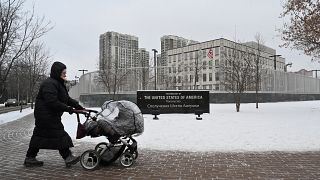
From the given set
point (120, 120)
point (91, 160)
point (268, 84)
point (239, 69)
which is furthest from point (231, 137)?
point (268, 84)

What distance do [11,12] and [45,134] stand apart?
14494 millimetres

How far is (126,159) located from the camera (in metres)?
7.00

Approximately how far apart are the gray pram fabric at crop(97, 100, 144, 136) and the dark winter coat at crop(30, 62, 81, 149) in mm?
658

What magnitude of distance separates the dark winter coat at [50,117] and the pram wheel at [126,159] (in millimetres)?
979

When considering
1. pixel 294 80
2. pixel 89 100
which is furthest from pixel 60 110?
pixel 294 80

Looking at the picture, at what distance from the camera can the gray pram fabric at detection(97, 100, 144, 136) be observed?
6.67 meters

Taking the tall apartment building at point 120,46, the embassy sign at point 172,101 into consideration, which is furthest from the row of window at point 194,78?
the embassy sign at point 172,101

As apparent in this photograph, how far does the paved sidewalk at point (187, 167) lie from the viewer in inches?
247

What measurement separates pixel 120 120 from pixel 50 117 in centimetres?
125

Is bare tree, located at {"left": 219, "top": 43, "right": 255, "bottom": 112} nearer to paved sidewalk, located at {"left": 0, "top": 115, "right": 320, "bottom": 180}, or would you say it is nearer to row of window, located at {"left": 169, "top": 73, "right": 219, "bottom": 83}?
→ row of window, located at {"left": 169, "top": 73, "right": 219, "bottom": 83}

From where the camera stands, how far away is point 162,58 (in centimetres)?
7888

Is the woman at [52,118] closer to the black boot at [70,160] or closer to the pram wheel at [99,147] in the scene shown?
the black boot at [70,160]

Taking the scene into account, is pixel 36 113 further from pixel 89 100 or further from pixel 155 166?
pixel 89 100

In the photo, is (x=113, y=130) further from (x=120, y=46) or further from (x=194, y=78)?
(x=120, y=46)
